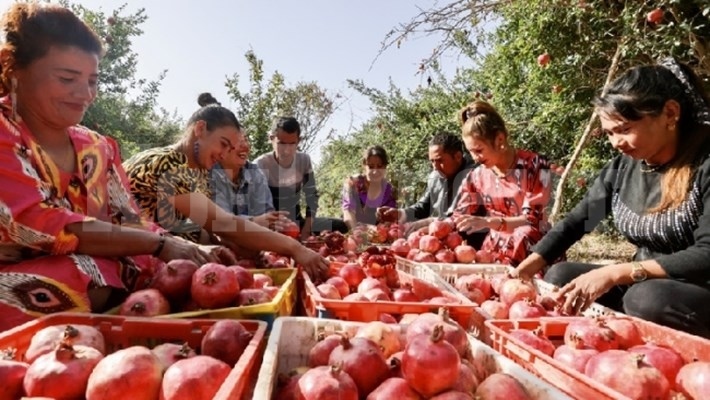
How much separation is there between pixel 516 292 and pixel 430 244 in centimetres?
152

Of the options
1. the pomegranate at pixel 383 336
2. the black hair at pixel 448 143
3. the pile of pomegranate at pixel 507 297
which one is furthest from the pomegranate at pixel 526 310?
the black hair at pixel 448 143

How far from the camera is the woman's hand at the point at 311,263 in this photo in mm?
2482

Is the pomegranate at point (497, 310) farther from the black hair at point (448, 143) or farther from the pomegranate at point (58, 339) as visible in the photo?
the black hair at point (448, 143)

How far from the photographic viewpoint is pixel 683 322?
6.76 ft

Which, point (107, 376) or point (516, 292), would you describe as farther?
point (516, 292)

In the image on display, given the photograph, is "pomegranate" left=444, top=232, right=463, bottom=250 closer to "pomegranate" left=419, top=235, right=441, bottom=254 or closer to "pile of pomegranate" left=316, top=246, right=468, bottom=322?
"pomegranate" left=419, top=235, right=441, bottom=254

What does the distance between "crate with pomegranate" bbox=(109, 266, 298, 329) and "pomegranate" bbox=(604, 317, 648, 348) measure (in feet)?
3.90

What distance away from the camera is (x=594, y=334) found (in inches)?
64.6

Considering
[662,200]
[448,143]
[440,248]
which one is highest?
[448,143]

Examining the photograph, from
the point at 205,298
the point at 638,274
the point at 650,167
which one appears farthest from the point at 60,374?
the point at 650,167

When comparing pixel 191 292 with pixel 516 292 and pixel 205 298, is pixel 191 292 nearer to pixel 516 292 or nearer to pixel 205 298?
pixel 205 298

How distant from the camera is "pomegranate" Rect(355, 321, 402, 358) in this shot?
1395 mm

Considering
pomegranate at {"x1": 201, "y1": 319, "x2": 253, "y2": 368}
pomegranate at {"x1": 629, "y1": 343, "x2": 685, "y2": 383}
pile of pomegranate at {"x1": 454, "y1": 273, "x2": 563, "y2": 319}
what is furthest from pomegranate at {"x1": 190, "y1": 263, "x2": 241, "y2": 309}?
pomegranate at {"x1": 629, "y1": 343, "x2": 685, "y2": 383}

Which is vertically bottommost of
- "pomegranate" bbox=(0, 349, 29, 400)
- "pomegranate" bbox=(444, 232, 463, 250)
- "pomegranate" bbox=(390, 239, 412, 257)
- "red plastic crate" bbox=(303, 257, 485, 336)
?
"pomegranate" bbox=(0, 349, 29, 400)
